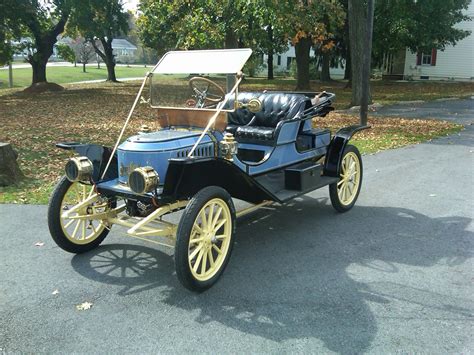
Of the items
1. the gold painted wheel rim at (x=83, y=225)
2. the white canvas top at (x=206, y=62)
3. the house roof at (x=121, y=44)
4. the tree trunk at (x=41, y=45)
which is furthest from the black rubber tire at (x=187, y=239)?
the house roof at (x=121, y=44)

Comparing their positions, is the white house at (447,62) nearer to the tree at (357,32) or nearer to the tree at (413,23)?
the tree at (413,23)

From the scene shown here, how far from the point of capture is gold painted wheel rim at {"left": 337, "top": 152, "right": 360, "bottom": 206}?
5863 mm

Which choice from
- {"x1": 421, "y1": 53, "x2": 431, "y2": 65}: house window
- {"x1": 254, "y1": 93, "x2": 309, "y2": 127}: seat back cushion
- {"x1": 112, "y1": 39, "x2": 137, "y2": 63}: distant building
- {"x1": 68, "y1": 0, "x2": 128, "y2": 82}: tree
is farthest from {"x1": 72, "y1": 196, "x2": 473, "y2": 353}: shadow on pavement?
{"x1": 112, "y1": 39, "x2": 137, "y2": 63}: distant building

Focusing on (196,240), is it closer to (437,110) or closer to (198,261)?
(198,261)

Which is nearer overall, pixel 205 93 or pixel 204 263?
pixel 204 263

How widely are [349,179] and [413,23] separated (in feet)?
70.8

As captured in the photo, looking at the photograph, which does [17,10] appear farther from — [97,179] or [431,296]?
[431,296]

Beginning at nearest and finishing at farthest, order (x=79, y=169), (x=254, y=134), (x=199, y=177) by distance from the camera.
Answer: (x=199, y=177), (x=79, y=169), (x=254, y=134)

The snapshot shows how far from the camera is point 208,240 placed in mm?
3785

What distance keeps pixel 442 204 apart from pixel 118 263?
159 inches

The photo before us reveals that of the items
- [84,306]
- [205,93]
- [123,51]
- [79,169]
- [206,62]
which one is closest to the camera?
[84,306]

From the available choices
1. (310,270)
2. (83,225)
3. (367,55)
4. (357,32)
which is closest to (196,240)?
(310,270)

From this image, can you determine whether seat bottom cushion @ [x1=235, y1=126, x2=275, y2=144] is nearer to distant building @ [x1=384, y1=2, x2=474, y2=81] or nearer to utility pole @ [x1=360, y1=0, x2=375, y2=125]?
utility pole @ [x1=360, y1=0, x2=375, y2=125]

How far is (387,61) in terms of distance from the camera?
38.4 meters
